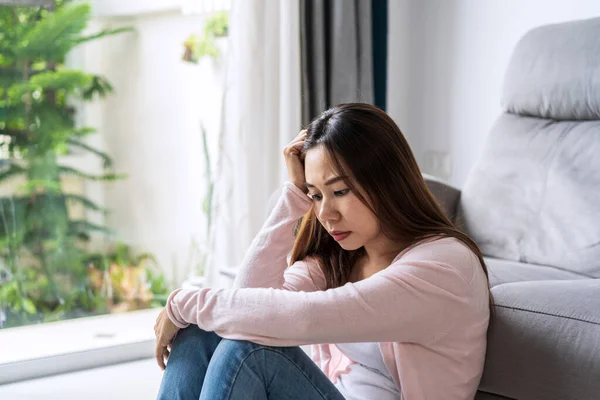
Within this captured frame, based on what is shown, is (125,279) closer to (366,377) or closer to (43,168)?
(43,168)

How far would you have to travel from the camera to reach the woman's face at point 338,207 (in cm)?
143

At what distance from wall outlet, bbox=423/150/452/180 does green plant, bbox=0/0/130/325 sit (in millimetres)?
1271

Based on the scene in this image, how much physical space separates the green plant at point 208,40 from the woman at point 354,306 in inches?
64.6

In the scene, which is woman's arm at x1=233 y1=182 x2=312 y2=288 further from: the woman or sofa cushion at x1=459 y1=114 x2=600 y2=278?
sofa cushion at x1=459 y1=114 x2=600 y2=278

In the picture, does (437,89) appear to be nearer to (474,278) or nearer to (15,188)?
(15,188)

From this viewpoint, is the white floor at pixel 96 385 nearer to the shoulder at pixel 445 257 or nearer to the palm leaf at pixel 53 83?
the palm leaf at pixel 53 83

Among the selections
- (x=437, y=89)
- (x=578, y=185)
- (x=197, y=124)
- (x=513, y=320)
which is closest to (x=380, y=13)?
(x=437, y=89)

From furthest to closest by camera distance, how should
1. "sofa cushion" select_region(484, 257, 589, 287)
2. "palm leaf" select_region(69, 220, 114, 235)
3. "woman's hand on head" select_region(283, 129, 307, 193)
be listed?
"palm leaf" select_region(69, 220, 114, 235)
"sofa cushion" select_region(484, 257, 589, 287)
"woman's hand on head" select_region(283, 129, 307, 193)

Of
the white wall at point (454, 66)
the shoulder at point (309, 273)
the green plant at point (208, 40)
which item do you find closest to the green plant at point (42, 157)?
the green plant at point (208, 40)

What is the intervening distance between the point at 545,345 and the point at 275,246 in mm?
547

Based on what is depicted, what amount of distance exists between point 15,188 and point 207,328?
1.69 meters

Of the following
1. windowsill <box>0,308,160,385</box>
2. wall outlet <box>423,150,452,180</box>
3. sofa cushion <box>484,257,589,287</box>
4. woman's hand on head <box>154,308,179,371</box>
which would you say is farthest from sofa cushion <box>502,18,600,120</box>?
windowsill <box>0,308,160,385</box>

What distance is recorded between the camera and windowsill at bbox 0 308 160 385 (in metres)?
2.57

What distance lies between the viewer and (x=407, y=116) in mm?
3244
